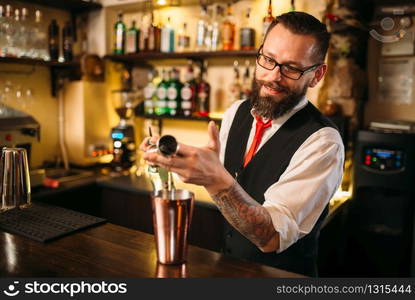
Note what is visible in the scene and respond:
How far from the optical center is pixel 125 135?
3.26 metres

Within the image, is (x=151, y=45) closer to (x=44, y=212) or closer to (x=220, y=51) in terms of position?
(x=220, y=51)

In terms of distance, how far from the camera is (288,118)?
1.54 metres

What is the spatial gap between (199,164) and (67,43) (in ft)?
8.97

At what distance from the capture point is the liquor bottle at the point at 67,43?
328cm

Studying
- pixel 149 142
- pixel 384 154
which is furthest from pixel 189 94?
pixel 149 142

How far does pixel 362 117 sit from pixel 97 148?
84.5 inches

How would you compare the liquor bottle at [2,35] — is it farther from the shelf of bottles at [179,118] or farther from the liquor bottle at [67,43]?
the shelf of bottles at [179,118]

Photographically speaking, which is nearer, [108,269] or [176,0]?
[108,269]

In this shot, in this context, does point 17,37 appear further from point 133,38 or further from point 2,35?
point 133,38

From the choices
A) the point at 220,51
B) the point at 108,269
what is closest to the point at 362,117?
Result: the point at 220,51

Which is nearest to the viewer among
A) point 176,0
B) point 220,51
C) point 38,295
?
point 38,295

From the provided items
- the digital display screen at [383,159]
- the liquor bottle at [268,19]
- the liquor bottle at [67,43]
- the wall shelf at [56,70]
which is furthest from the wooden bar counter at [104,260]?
the liquor bottle at [67,43]

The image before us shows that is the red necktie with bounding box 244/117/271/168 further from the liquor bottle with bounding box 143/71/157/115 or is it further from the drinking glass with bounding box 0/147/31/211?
the liquor bottle with bounding box 143/71/157/115

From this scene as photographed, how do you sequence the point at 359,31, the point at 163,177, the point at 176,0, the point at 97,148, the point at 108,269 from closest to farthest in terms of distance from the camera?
the point at 108,269, the point at 163,177, the point at 359,31, the point at 176,0, the point at 97,148
